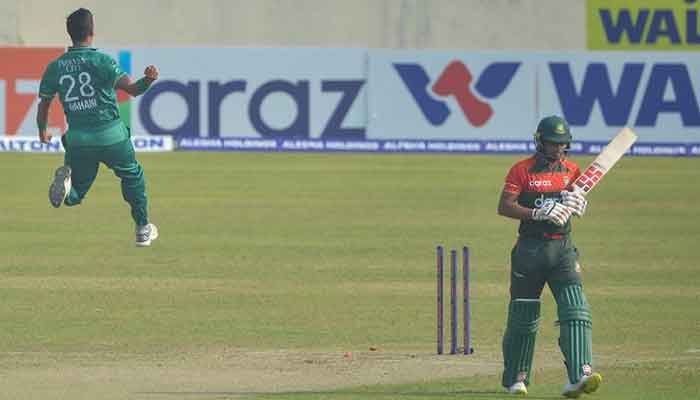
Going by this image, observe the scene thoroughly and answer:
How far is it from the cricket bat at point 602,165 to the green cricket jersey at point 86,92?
153 inches

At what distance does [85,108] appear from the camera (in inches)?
530

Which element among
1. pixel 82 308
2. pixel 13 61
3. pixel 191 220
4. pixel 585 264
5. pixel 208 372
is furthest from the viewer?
pixel 13 61

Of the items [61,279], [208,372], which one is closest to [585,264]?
[61,279]

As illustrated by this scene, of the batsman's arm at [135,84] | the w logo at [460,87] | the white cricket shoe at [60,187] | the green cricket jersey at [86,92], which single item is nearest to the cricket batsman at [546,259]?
the batsman's arm at [135,84]

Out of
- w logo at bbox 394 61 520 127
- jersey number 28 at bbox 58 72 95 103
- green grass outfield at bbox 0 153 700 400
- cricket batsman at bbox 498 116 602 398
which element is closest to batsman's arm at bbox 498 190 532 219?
cricket batsman at bbox 498 116 602 398

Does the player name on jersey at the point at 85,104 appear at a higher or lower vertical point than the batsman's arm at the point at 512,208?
higher

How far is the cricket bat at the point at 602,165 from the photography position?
11.3 m

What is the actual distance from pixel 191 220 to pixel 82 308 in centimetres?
919

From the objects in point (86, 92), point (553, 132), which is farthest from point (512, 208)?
point (86, 92)

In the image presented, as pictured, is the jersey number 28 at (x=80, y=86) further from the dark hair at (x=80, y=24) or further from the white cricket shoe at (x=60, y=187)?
the white cricket shoe at (x=60, y=187)

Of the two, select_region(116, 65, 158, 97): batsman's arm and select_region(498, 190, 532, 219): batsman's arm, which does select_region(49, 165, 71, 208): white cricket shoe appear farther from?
select_region(498, 190, 532, 219): batsman's arm

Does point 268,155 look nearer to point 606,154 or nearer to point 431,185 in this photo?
point 431,185

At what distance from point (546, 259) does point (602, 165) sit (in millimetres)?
704

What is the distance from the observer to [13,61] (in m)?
38.1
